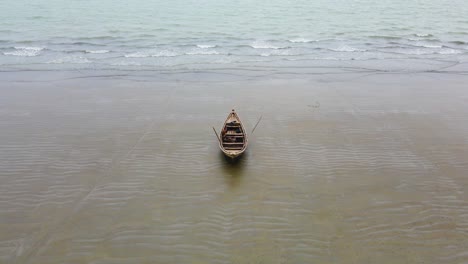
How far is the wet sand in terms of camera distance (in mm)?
8898

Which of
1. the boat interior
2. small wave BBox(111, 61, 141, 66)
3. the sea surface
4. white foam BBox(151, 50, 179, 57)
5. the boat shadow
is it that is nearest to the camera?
the sea surface

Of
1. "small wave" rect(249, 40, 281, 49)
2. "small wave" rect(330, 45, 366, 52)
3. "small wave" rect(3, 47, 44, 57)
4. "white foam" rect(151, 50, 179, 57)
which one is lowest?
"small wave" rect(330, 45, 366, 52)

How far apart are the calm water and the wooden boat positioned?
12307mm

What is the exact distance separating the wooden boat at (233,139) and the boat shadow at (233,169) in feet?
1.09

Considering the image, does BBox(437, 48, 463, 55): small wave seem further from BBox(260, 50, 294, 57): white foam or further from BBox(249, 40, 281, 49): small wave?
BBox(249, 40, 281, 49): small wave

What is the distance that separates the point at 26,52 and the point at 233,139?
998 inches

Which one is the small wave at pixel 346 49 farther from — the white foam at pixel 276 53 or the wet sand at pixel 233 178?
the wet sand at pixel 233 178

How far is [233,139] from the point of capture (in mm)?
13375

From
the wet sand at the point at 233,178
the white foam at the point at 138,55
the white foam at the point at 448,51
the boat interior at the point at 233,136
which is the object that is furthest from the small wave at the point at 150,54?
the white foam at the point at 448,51

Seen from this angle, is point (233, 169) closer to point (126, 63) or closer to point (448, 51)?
point (126, 63)

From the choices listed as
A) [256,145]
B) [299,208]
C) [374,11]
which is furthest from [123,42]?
[374,11]

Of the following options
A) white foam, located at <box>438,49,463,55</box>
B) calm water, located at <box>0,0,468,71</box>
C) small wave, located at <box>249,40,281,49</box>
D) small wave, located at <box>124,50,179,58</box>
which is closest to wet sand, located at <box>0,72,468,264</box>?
calm water, located at <box>0,0,468,71</box>

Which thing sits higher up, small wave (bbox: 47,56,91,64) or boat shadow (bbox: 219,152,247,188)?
small wave (bbox: 47,56,91,64)

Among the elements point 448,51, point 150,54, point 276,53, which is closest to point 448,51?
point 448,51
